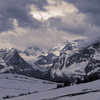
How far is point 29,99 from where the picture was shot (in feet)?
243

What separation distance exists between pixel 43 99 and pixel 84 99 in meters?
17.9

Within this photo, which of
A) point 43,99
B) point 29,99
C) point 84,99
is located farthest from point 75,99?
point 29,99

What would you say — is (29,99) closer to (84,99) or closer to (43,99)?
(43,99)

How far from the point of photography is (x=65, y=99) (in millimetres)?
57688

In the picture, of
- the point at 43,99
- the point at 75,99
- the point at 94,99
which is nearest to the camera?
the point at 94,99

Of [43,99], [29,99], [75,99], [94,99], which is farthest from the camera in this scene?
[29,99]

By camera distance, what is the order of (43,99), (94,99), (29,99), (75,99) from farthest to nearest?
(29,99) → (43,99) → (75,99) → (94,99)

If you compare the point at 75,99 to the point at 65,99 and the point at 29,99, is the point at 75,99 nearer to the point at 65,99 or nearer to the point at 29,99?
the point at 65,99

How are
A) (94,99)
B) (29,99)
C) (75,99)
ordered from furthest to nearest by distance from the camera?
(29,99)
(75,99)
(94,99)

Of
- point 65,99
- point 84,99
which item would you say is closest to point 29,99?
point 65,99

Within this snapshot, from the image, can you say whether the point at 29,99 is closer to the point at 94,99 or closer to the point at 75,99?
the point at 75,99

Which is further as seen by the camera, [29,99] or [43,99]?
[29,99]

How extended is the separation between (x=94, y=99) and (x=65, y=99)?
9.39 m

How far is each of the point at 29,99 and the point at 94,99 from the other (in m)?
28.1
